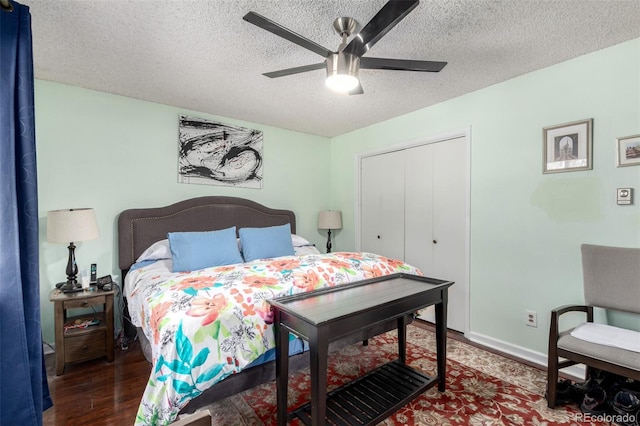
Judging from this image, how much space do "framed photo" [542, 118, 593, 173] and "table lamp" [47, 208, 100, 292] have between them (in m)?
3.81

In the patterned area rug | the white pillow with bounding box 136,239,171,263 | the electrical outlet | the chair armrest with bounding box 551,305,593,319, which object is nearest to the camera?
the patterned area rug

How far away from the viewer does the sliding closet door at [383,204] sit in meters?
3.77

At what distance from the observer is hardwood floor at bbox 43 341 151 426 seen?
6.07 feet

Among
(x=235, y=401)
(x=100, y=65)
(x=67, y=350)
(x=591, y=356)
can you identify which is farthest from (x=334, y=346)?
(x=100, y=65)

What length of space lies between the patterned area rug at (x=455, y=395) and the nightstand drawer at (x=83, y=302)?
134cm

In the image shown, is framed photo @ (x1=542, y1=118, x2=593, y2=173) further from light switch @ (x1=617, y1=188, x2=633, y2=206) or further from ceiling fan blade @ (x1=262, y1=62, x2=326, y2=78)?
ceiling fan blade @ (x1=262, y1=62, x2=326, y2=78)

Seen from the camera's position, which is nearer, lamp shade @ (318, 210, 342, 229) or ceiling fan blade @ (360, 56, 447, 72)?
ceiling fan blade @ (360, 56, 447, 72)

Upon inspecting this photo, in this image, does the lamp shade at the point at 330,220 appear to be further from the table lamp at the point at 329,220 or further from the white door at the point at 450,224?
the white door at the point at 450,224

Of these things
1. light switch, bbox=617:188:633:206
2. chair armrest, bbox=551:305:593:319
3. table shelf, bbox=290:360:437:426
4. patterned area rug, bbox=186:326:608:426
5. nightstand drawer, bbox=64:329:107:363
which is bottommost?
patterned area rug, bbox=186:326:608:426

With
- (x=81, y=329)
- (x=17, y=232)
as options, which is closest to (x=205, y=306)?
(x=17, y=232)

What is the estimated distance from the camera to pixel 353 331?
1.61 metres

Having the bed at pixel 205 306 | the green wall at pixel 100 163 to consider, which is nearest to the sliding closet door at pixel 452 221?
the bed at pixel 205 306

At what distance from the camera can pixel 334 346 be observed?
2.13 m
